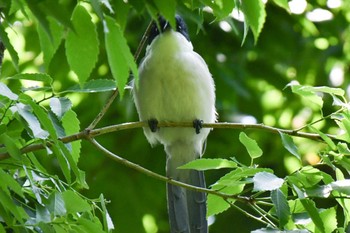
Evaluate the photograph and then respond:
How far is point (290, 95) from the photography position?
564cm

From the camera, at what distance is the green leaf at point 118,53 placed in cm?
170

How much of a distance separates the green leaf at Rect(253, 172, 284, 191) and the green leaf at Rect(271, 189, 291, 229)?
42 mm

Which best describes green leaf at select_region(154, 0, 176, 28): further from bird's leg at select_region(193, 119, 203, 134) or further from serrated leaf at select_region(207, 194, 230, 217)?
bird's leg at select_region(193, 119, 203, 134)

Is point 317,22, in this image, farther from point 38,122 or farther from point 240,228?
point 38,122

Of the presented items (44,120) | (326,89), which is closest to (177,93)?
(326,89)

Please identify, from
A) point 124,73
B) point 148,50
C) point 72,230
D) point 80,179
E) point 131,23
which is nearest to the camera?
point 124,73

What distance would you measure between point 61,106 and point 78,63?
39cm

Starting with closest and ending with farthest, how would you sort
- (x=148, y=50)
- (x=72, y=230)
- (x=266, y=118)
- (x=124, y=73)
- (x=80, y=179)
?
(x=124, y=73) < (x=72, y=230) < (x=80, y=179) < (x=148, y=50) < (x=266, y=118)

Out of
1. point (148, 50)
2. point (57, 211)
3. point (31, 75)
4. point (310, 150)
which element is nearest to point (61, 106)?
point (31, 75)

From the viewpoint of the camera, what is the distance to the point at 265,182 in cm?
202

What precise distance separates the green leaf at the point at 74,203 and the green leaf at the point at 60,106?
0.25 metres

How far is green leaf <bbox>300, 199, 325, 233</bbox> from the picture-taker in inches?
81.4

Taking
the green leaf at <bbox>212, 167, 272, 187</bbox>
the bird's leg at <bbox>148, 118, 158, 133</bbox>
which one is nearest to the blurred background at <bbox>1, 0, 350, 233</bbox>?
the bird's leg at <bbox>148, 118, 158, 133</bbox>

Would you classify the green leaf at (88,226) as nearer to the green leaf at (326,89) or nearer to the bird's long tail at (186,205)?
the green leaf at (326,89)
